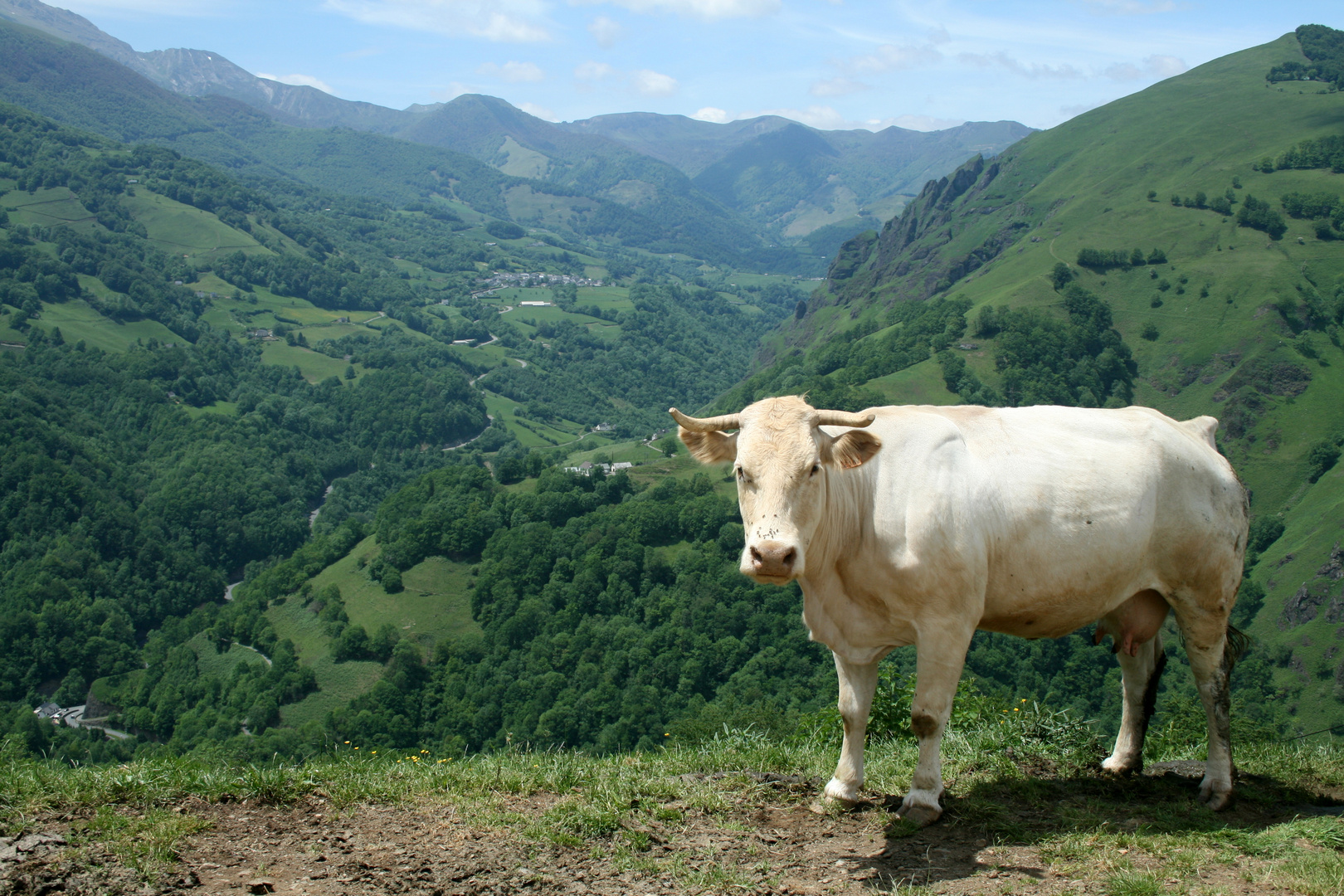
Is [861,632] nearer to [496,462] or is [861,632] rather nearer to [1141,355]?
[1141,355]

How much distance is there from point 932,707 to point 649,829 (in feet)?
7.86

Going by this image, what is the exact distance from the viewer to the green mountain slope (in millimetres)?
93000

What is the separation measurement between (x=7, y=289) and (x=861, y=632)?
244119 mm

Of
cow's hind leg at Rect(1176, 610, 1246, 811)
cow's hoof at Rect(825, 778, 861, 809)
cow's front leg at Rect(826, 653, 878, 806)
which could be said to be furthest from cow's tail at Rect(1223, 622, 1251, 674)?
cow's hoof at Rect(825, 778, 861, 809)

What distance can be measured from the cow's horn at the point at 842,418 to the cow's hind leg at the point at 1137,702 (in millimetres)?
3771

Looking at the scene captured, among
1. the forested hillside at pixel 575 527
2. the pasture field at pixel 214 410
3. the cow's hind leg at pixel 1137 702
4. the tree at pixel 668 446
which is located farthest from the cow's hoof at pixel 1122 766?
the pasture field at pixel 214 410

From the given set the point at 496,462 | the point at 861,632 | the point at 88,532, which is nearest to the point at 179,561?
the point at 88,532

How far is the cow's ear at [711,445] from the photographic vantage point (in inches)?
295

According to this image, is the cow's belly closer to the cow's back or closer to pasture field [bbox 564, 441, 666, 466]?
the cow's back

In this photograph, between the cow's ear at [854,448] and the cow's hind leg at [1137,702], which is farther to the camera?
the cow's hind leg at [1137,702]

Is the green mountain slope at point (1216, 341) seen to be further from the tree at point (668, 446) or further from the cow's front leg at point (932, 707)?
the cow's front leg at point (932, 707)

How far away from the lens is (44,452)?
14475cm

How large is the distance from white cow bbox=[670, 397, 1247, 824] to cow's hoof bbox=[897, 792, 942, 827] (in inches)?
0.5

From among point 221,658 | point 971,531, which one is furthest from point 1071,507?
point 221,658
